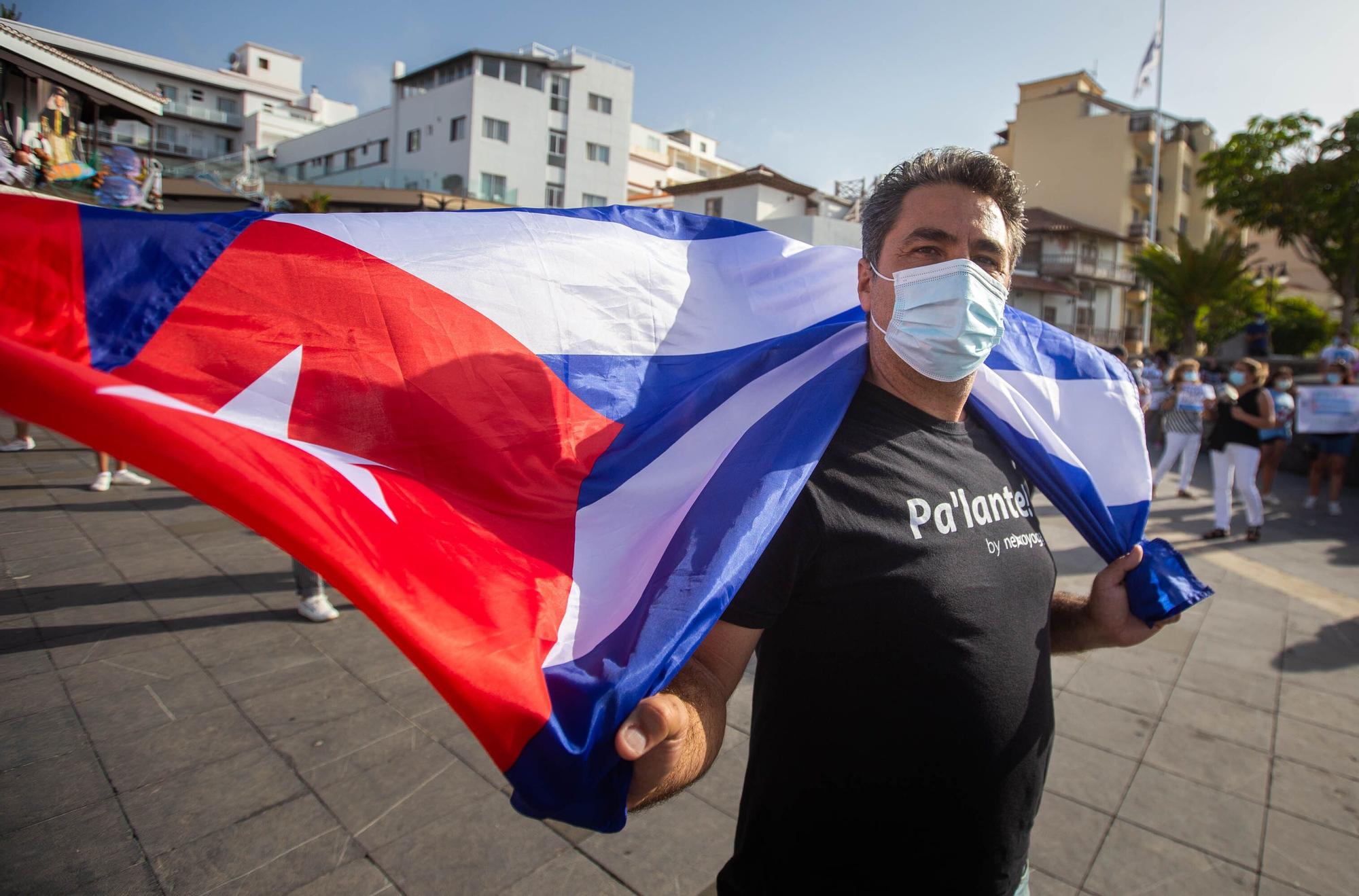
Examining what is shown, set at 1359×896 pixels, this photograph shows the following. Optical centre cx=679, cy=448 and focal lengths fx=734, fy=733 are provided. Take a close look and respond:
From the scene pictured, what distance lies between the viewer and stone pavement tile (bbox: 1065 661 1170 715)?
427 centimetres

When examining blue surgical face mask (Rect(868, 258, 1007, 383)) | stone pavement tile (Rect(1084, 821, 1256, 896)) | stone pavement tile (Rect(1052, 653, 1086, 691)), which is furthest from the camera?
stone pavement tile (Rect(1052, 653, 1086, 691))

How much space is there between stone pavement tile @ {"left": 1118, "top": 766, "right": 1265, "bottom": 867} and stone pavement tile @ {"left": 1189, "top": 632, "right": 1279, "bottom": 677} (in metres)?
1.84

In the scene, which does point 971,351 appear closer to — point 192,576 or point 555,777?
point 555,777

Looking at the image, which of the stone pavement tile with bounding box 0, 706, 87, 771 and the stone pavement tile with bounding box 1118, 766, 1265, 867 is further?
the stone pavement tile with bounding box 0, 706, 87, 771

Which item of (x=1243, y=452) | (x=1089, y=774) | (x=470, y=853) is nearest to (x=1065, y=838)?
(x=1089, y=774)

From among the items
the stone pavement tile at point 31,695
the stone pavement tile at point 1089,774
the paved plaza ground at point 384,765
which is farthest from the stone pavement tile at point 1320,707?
the stone pavement tile at point 31,695

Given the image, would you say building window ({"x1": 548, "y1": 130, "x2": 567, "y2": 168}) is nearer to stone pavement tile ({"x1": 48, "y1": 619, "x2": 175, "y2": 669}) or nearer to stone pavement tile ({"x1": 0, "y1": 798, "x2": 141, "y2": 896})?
stone pavement tile ({"x1": 48, "y1": 619, "x2": 175, "y2": 669})

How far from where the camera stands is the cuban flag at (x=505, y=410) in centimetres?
125

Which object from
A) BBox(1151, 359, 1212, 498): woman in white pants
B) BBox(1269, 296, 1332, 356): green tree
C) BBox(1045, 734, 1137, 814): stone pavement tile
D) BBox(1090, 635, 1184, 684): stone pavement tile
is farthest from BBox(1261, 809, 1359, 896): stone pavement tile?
BBox(1269, 296, 1332, 356): green tree

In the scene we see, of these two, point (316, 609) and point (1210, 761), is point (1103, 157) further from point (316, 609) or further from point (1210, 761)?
point (316, 609)

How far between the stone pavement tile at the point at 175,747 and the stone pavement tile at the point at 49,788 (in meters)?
0.06

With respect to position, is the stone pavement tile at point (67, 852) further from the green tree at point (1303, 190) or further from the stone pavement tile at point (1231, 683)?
the green tree at point (1303, 190)

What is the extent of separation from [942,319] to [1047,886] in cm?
234

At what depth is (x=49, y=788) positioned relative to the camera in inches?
118
